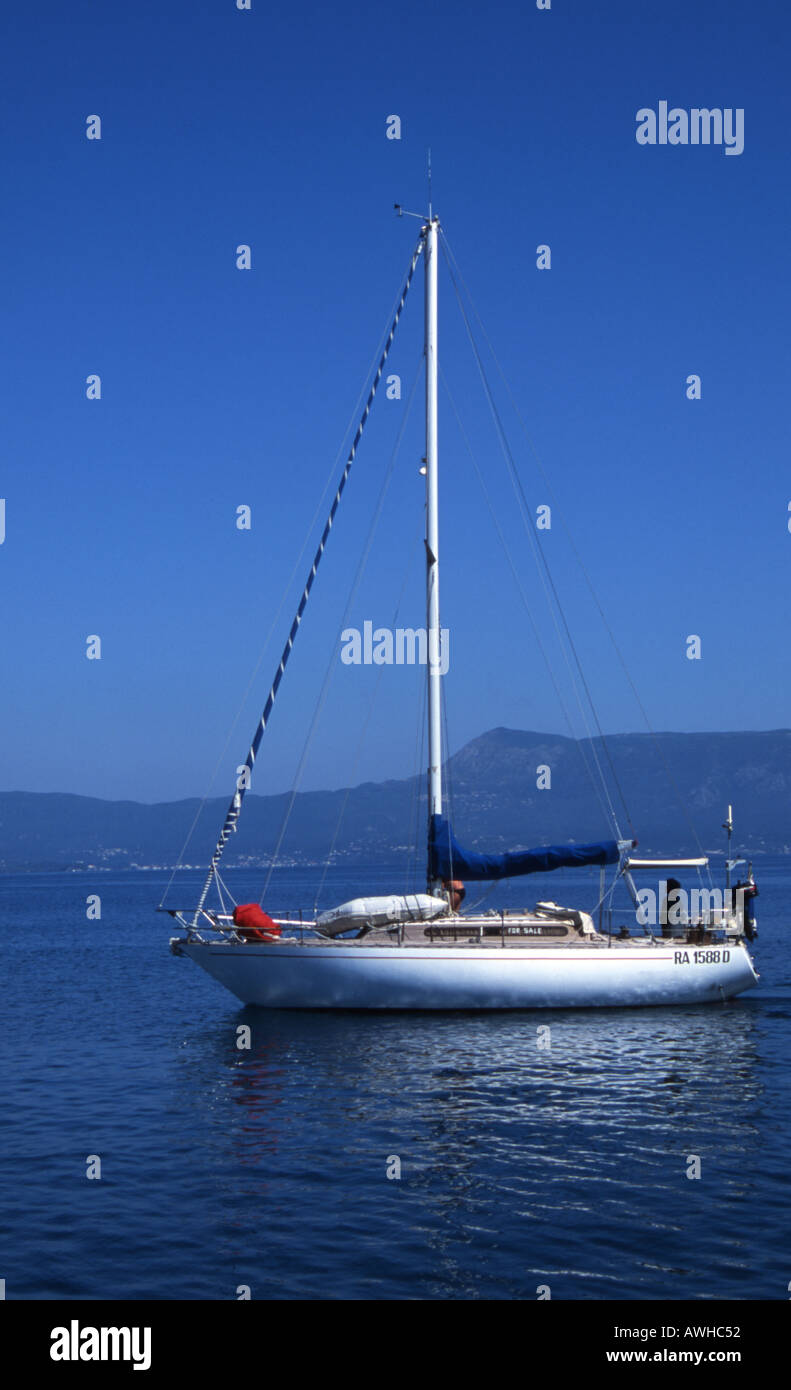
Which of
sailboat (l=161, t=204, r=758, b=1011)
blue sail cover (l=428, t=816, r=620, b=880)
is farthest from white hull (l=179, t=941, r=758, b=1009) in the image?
blue sail cover (l=428, t=816, r=620, b=880)

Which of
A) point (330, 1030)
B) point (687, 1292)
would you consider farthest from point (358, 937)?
point (687, 1292)

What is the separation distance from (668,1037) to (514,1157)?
1144cm

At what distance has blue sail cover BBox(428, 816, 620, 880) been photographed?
33969 millimetres

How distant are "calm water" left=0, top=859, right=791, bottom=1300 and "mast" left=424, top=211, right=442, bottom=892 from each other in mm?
6945

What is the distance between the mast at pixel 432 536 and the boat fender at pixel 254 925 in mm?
4803

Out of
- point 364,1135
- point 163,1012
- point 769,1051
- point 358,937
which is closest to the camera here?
point 364,1135

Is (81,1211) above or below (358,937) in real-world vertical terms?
below

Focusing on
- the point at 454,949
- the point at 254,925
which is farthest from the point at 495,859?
the point at 254,925

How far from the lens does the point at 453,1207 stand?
16891 millimetres
